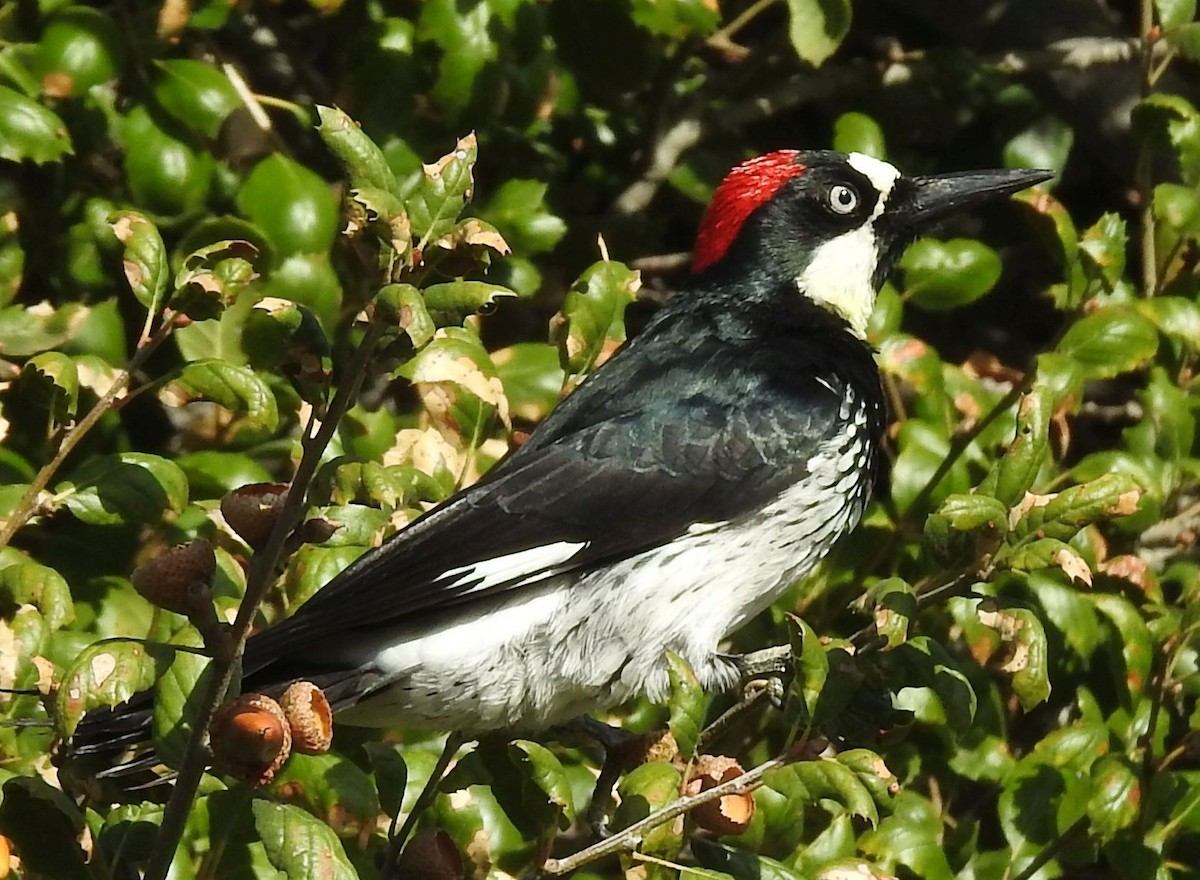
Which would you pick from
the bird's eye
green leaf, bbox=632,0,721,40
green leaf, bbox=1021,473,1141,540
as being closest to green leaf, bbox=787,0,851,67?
green leaf, bbox=632,0,721,40

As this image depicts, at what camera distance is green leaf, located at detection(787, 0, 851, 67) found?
9.53 ft

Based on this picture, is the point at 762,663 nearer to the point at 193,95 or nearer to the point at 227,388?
the point at 227,388

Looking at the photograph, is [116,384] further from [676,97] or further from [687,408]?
[676,97]

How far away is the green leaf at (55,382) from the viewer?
6.97ft

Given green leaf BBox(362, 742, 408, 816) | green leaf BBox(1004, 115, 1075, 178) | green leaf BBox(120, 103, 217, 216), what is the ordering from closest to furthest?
1. green leaf BBox(362, 742, 408, 816)
2. green leaf BBox(120, 103, 217, 216)
3. green leaf BBox(1004, 115, 1075, 178)

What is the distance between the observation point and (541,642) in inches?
103

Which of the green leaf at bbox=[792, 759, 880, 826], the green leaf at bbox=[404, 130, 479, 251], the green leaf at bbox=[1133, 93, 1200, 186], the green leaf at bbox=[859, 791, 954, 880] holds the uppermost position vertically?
the green leaf at bbox=[404, 130, 479, 251]

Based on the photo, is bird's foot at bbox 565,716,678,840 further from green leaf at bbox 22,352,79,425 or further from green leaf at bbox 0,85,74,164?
green leaf at bbox 0,85,74,164

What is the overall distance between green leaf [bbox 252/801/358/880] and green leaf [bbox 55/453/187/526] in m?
0.66

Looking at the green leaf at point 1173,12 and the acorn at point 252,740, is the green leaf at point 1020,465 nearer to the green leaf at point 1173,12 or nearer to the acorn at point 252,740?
the acorn at point 252,740

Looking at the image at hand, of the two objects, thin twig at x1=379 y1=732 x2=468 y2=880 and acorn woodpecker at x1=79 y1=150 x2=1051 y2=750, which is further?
acorn woodpecker at x1=79 y1=150 x2=1051 y2=750

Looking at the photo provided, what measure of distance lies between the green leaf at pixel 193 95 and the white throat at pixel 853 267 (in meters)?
1.09

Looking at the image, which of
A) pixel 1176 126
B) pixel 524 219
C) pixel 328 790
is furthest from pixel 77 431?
pixel 1176 126

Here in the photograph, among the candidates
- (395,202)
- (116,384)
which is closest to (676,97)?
(116,384)
